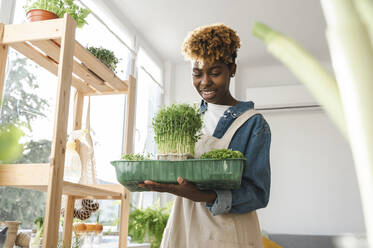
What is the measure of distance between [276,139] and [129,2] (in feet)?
7.90

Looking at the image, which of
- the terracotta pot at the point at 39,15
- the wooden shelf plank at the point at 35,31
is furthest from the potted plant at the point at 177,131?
the terracotta pot at the point at 39,15

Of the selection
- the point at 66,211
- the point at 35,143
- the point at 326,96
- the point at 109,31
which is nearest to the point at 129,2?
the point at 109,31

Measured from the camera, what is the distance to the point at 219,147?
3.95 feet

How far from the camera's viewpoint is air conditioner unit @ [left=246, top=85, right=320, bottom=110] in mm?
4629

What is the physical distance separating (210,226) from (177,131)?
298 mm

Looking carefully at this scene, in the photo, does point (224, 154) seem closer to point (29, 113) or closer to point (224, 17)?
point (29, 113)

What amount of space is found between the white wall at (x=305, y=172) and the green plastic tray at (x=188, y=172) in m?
3.69

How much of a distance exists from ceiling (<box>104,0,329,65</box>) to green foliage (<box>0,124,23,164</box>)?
344cm

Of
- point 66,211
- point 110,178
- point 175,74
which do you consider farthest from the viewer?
point 175,74

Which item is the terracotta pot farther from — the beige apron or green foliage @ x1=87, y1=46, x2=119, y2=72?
the beige apron

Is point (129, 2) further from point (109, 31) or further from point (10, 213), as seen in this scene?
point (10, 213)

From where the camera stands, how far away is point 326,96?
12cm

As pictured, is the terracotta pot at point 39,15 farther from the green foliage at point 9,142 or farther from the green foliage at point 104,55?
the green foliage at point 9,142

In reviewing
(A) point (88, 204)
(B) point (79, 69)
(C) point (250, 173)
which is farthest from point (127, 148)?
(C) point (250, 173)
